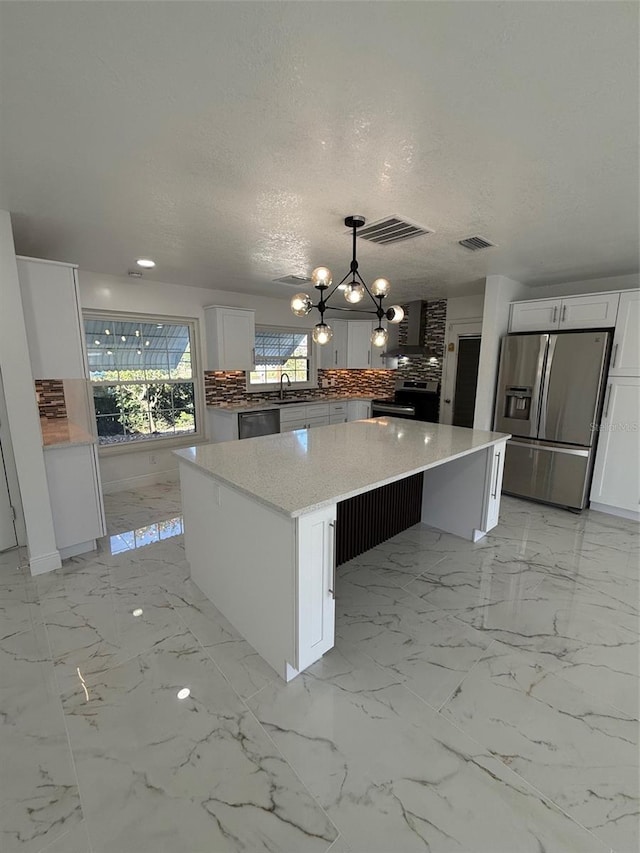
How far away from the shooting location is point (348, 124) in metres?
1.42

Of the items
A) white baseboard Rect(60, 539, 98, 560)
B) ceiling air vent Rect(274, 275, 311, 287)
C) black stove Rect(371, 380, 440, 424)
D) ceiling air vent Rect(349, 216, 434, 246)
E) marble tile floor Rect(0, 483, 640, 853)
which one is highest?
ceiling air vent Rect(274, 275, 311, 287)

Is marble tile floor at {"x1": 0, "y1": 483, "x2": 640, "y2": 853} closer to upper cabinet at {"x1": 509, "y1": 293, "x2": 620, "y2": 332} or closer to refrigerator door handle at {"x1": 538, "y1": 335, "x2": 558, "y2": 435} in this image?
refrigerator door handle at {"x1": 538, "y1": 335, "x2": 558, "y2": 435}

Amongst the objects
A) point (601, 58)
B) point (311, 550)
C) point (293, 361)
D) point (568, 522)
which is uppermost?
point (601, 58)

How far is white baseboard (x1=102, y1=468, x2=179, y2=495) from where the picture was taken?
4.24 metres

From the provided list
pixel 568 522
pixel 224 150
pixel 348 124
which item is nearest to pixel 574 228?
pixel 348 124

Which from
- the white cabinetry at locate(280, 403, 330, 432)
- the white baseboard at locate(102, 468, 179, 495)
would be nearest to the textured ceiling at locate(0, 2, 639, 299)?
the white baseboard at locate(102, 468, 179, 495)

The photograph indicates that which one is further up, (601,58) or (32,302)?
(601,58)

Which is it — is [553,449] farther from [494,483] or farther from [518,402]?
[494,483]

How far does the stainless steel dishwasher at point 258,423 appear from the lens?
15.5 feet

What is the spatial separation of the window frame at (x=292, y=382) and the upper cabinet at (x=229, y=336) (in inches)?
16.7

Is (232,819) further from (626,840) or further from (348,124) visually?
(348,124)

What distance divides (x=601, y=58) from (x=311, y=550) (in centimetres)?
195

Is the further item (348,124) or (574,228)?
(574,228)

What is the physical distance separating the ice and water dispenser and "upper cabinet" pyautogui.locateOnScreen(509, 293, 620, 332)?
65cm
